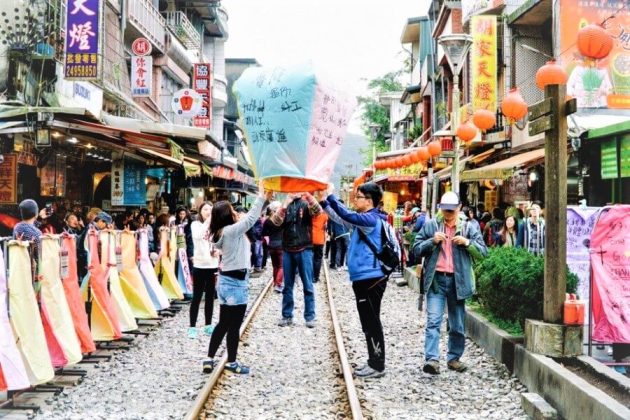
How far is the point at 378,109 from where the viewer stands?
5428 cm

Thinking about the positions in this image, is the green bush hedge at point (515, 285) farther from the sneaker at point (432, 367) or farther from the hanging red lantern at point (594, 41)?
the hanging red lantern at point (594, 41)

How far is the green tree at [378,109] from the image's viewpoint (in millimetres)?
51844

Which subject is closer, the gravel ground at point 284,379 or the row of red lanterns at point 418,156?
the gravel ground at point 284,379

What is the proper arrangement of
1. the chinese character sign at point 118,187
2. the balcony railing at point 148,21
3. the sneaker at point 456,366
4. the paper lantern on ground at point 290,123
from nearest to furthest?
the paper lantern on ground at point 290,123 → the sneaker at point 456,366 → the chinese character sign at point 118,187 → the balcony railing at point 148,21

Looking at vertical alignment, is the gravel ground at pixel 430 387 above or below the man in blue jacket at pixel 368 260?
below

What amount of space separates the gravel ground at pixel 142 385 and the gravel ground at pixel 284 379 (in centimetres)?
38

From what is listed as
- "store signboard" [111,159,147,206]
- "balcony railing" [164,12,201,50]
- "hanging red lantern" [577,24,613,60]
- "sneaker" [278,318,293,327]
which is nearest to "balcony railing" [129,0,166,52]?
"balcony railing" [164,12,201,50]

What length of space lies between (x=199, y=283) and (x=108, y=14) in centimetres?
1268

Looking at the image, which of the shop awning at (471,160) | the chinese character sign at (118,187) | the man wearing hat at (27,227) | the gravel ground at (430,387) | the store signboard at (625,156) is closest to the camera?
the gravel ground at (430,387)

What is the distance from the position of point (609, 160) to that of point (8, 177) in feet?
39.5

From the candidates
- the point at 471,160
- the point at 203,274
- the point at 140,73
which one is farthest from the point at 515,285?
the point at 140,73

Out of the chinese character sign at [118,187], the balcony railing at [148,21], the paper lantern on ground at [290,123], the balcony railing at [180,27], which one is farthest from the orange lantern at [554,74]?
the balcony railing at [180,27]

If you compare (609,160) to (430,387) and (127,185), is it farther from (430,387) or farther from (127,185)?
(127,185)

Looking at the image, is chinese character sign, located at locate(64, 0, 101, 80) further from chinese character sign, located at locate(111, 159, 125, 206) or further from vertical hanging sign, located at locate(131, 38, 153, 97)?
vertical hanging sign, located at locate(131, 38, 153, 97)
